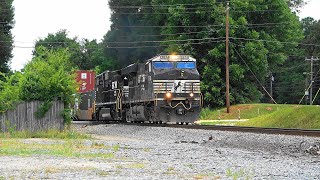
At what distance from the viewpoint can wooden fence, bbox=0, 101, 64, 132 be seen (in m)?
23.3

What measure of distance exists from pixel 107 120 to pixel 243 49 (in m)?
16.6

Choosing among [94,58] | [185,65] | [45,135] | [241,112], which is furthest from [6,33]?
[45,135]

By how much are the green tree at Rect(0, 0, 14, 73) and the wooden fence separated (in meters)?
38.1

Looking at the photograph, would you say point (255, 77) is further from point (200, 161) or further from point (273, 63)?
point (200, 161)

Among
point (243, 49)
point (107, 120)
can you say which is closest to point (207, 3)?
point (243, 49)

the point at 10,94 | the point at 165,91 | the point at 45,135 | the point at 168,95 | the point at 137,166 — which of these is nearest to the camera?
the point at 137,166

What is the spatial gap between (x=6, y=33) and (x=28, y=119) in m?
42.4

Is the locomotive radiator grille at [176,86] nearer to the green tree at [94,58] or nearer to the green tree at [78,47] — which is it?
the green tree at [94,58]

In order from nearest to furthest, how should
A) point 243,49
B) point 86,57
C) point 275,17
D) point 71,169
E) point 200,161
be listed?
point 71,169
point 200,161
point 243,49
point 275,17
point 86,57

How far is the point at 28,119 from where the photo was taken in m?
23.5

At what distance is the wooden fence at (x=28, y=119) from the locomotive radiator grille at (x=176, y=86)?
7.29 m

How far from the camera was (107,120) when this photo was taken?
133 ft

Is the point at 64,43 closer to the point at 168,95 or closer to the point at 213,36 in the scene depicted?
the point at 213,36

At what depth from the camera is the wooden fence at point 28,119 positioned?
2327 cm
